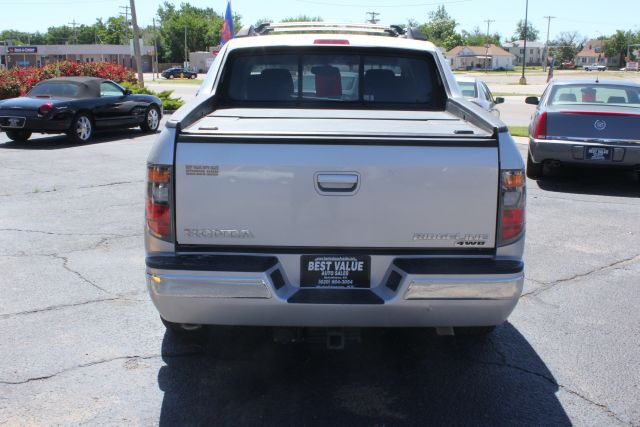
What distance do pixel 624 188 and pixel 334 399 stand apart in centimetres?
825

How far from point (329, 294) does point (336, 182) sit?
0.58m

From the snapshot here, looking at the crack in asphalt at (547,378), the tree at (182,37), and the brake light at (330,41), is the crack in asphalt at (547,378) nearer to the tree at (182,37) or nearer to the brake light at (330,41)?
the brake light at (330,41)

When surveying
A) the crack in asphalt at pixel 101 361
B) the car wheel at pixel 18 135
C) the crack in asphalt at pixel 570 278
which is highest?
the car wheel at pixel 18 135

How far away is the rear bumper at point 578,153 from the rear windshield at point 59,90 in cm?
1025

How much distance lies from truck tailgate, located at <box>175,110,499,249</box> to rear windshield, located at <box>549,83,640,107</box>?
8.01 metres

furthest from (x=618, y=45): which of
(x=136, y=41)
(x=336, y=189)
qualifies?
(x=336, y=189)

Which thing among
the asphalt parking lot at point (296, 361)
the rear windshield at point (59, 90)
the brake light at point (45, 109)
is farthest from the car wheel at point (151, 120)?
the asphalt parking lot at point (296, 361)

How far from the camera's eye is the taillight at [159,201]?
11.3ft

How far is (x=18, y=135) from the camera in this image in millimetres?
15297

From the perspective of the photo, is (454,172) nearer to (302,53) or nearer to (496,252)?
(496,252)

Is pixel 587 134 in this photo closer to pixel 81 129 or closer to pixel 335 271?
pixel 335 271

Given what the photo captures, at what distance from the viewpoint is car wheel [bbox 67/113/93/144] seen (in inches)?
586

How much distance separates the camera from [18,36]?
19212 centimetres

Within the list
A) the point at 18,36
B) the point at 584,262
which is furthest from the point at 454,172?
the point at 18,36
